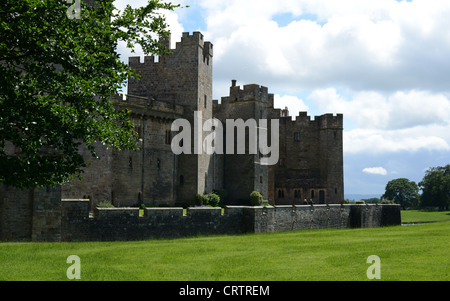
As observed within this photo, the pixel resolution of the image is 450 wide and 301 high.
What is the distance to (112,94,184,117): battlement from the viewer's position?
36.1m

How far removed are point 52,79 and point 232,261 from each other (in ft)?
22.9

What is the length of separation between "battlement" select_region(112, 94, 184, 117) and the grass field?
2058cm

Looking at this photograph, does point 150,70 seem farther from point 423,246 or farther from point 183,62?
point 423,246

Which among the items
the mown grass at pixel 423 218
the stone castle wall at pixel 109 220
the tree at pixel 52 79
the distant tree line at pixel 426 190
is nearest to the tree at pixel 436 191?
the distant tree line at pixel 426 190

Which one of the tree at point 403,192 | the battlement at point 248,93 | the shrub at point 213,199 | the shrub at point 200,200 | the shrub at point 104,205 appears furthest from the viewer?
the tree at point 403,192

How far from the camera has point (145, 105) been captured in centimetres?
3784

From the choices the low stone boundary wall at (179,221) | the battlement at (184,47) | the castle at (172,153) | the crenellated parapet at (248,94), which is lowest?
the low stone boundary wall at (179,221)

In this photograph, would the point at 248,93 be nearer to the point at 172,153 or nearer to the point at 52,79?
the point at 172,153

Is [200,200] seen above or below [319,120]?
below

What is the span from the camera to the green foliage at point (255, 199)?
44.4 meters

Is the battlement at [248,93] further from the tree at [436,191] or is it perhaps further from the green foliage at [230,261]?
the tree at [436,191]

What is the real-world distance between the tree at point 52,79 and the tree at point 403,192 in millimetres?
98182

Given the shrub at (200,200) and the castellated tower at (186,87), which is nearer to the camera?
the shrub at (200,200)

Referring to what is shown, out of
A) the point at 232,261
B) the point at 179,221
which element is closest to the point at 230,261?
the point at 232,261
